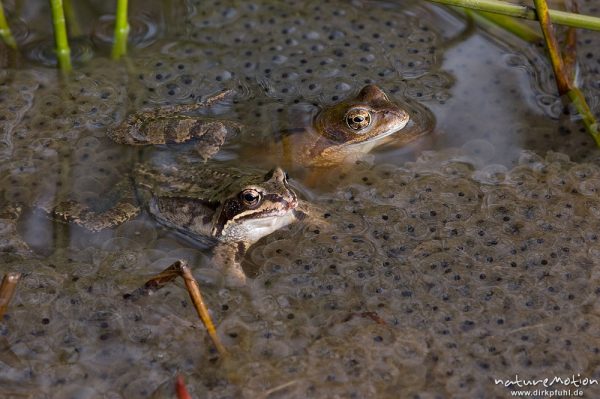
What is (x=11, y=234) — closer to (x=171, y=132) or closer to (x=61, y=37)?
(x=171, y=132)

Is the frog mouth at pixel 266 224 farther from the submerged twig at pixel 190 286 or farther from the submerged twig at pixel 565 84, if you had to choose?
the submerged twig at pixel 565 84

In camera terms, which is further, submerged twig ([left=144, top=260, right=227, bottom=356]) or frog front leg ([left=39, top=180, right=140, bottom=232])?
frog front leg ([left=39, top=180, right=140, bottom=232])

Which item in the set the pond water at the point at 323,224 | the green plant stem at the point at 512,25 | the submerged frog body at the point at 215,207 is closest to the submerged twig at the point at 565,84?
the pond water at the point at 323,224

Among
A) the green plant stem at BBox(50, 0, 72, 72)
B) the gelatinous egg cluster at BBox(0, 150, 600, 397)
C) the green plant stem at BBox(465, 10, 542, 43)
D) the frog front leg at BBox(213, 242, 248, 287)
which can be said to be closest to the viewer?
the gelatinous egg cluster at BBox(0, 150, 600, 397)

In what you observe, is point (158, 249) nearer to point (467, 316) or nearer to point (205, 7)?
point (467, 316)

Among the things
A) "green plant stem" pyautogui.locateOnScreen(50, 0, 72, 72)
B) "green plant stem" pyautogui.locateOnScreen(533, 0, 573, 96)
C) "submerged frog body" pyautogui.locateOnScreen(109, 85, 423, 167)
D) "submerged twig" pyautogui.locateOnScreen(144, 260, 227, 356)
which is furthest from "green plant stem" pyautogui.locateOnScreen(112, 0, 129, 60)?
"green plant stem" pyautogui.locateOnScreen(533, 0, 573, 96)

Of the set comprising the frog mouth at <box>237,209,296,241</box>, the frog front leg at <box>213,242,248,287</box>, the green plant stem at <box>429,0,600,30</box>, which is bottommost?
the frog front leg at <box>213,242,248,287</box>

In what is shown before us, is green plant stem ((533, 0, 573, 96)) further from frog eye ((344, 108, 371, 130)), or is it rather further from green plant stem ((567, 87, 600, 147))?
frog eye ((344, 108, 371, 130))

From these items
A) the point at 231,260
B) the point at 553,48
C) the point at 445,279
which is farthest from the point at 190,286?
the point at 553,48

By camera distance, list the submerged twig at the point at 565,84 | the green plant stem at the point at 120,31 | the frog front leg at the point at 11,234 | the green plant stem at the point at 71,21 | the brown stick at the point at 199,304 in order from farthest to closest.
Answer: the green plant stem at the point at 71,21 → the green plant stem at the point at 120,31 → the submerged twig at the point at 565,84 → the frog front leg at the point at 11,234 → the brown stick at the point at 199,304
